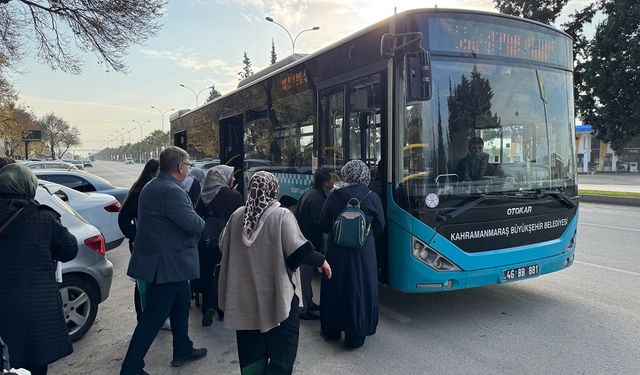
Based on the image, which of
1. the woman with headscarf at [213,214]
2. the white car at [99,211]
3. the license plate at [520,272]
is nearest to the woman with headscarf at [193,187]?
the woman with headscarf at [213,214]

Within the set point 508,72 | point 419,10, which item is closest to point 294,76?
point 419,10

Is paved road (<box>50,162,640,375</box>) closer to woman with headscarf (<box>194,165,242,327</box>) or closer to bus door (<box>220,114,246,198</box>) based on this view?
woman with headscarf (<box>194,165,242,327</box>)

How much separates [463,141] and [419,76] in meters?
0.89

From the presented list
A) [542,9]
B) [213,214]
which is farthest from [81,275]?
[542,9]

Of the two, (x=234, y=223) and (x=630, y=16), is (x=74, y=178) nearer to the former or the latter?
(x=234, y=223)

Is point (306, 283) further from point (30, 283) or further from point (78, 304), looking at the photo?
point (30, 283)

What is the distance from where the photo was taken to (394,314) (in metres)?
5.11

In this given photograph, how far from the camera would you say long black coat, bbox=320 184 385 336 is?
4109 millimetres

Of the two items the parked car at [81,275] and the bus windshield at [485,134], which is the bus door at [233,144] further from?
the bus windshield at [485,134]

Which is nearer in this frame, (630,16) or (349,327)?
(349,327)

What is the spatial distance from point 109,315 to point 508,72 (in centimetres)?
524

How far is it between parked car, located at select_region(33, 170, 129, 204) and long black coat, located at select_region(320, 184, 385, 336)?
742 centimetres

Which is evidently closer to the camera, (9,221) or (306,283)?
(9,221)

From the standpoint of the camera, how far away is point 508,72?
15.9ft
